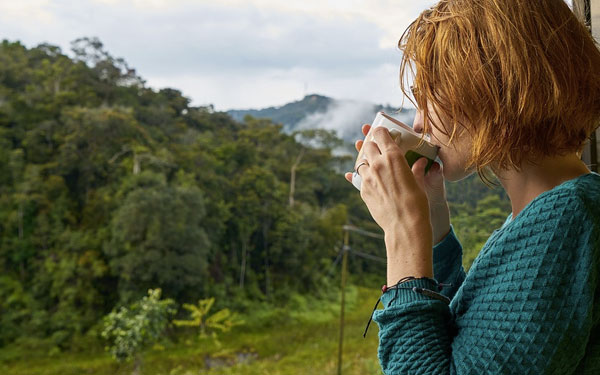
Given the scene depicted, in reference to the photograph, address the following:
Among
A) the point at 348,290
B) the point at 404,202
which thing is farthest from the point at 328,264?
the point at 404,202

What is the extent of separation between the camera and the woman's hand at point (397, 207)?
34 cm

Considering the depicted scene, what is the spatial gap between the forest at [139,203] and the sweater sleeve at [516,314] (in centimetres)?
553

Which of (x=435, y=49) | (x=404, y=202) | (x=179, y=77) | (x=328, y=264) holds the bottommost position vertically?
(x=328, y=264)

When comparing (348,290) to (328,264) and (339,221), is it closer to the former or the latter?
(328,264)

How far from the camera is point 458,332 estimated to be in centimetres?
32

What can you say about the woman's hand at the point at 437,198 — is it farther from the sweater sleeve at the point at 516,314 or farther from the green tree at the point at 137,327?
the green tree at the point at 137,327

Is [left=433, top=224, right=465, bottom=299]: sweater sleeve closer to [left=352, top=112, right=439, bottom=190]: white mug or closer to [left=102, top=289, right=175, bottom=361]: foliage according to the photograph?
[left=352, top=112, right=439, bottom=190]: white mug

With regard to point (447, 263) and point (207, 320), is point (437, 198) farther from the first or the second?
point (207, 320)

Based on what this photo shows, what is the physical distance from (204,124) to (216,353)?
3.43 meters

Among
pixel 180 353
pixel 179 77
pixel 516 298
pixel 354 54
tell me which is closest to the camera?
pixel 516 298

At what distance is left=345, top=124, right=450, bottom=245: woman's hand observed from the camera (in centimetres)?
45

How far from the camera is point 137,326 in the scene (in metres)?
5.40

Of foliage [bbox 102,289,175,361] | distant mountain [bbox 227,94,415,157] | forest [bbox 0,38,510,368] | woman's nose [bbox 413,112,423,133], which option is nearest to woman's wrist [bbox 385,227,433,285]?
woman's nose [bbox 413,112,423,133]

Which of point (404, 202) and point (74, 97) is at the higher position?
point (74, 97)
